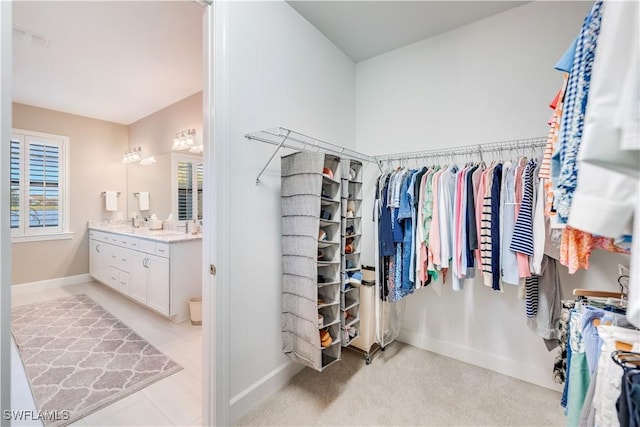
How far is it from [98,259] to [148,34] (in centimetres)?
329

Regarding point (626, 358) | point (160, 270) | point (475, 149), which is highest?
point (475, 149)

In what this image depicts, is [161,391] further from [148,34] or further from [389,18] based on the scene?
[389,18]

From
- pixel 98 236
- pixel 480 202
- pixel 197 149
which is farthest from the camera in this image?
pixel 98 236

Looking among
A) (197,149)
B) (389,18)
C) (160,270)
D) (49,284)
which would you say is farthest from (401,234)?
(49,284)

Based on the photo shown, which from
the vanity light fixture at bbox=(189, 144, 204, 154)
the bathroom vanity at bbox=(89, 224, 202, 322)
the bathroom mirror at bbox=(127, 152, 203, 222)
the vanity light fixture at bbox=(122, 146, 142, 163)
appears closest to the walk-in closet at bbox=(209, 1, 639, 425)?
the bathroom vanity at bbox=(89, 224, 202, 322)

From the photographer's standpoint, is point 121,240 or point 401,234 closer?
point 401,234

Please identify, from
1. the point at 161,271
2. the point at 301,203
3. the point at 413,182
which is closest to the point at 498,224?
the point at 413,182

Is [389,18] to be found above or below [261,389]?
above

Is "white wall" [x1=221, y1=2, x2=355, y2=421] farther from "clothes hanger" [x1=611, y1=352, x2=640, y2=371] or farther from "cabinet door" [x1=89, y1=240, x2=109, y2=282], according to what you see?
"cabinet door" [x1=89, y1=240, x2=109, y2=282]

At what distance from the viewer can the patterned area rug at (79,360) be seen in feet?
5.67

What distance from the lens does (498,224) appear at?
5.36ft

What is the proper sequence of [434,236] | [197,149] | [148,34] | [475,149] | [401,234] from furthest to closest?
[197,149]
[148,34]
[475,149]
[401,234]
[434,236]

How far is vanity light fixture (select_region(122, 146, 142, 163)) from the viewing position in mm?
4348

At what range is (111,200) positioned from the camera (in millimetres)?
4480
